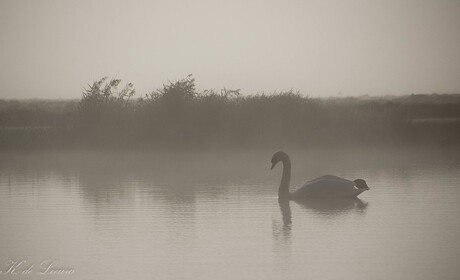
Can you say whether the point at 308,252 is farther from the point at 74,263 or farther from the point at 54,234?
the point at 54,234

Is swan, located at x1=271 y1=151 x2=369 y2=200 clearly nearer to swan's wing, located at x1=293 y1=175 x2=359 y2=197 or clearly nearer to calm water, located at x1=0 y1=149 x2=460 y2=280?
swan's wing, located at x1=293 y1=175 x2=359 y2=197

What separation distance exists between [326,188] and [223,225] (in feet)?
9.44

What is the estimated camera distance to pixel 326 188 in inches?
541

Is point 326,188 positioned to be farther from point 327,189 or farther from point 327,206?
point 327,206

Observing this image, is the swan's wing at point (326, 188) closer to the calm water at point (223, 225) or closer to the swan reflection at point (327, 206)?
the swan reflection at point (327, 206)

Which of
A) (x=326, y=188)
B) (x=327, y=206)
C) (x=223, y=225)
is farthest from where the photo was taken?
(x=326, y=188)

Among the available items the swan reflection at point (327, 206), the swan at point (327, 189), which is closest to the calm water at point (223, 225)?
the swan reflection at point (327, 206)

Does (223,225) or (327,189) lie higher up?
(327,189)

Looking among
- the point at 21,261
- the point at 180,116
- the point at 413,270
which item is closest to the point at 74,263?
the point at 21,261

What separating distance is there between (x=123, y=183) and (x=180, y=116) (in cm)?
1079

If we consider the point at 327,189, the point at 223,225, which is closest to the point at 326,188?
the point at 327,189

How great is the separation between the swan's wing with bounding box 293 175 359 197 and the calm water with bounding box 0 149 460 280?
235mm

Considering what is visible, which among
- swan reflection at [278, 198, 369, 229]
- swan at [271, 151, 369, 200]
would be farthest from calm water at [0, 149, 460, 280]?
swan at [271, 151, 369, 200]

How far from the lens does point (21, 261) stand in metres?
9.31
